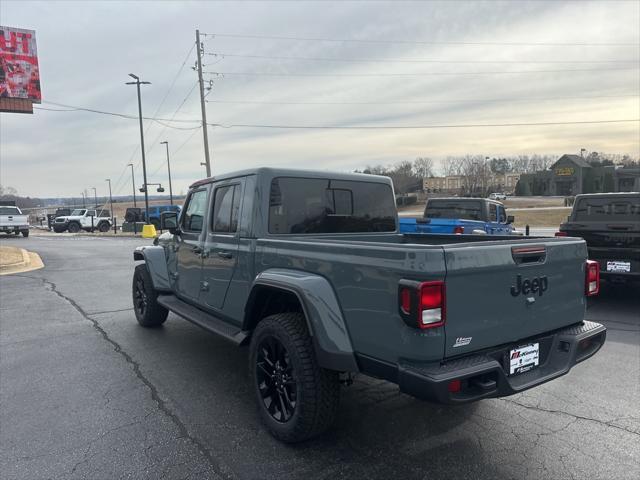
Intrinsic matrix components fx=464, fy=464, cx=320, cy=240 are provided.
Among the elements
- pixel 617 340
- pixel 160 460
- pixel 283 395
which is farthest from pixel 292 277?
pixel 617 340

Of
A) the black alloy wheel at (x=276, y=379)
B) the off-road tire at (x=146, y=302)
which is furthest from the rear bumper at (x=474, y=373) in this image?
the off-road tire at (x=146, y=302)

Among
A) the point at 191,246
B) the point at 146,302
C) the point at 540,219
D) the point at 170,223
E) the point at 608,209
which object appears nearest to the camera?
the point at 191,246

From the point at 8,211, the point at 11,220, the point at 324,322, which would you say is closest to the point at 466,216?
the point at 324,322

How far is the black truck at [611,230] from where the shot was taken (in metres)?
6.68

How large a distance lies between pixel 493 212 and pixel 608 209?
4.40 m

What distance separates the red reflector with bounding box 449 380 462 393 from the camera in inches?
96.6

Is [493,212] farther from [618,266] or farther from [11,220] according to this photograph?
[11,220]

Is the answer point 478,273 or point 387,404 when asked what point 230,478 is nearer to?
point 387,404

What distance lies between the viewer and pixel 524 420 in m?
3.53

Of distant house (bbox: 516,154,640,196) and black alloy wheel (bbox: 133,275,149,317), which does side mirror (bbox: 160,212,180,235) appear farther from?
distant house (bbox: 516,154,640,196)

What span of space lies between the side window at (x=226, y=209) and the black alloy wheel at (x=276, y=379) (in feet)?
3.78

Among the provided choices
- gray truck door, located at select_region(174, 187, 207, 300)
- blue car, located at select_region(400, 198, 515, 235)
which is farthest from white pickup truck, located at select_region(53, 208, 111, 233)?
gray truck door, located at select_region(174, 187, 207, 300)

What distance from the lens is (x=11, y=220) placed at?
93.7 feet

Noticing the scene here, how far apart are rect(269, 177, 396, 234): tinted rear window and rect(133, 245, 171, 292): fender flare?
96.5 inches
